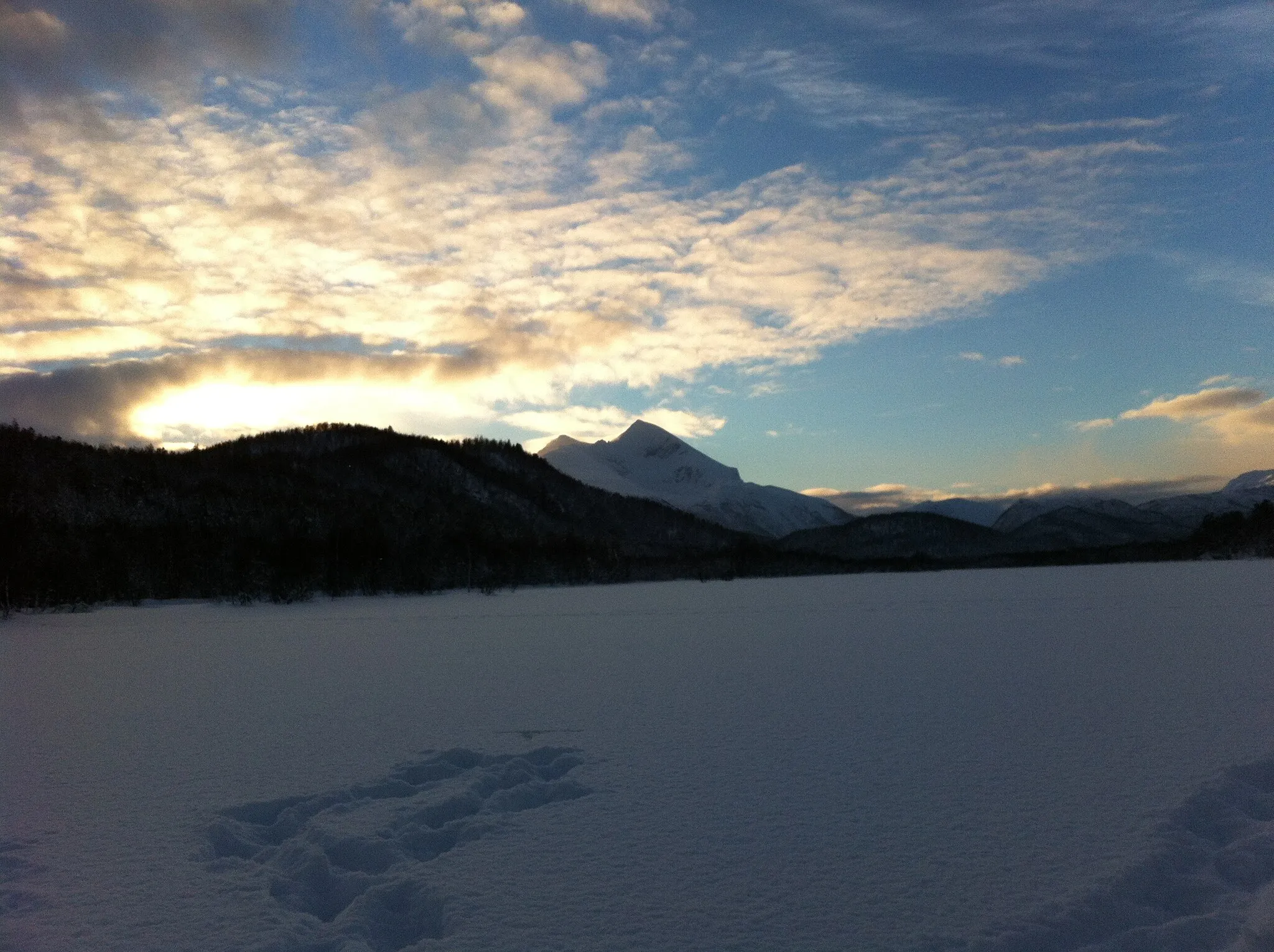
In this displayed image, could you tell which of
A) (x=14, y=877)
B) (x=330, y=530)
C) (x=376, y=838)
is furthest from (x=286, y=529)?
(x=376, y=838)

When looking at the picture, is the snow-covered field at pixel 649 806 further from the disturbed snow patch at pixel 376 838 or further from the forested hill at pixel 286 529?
the forested hill at pixel 286 529

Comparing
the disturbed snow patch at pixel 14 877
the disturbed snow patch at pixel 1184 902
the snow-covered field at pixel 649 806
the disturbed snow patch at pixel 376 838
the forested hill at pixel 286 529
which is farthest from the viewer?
the forested hill at pixel 286 529

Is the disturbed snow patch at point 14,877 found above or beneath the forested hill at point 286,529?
beneath

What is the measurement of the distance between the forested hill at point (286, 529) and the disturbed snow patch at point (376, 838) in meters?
41.4

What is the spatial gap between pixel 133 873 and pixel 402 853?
1875 mm

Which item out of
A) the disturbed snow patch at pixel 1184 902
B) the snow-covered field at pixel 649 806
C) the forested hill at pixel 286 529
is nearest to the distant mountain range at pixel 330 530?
the forested hill at pixel 286 529

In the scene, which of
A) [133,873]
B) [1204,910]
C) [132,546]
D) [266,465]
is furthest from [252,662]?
[266,465]

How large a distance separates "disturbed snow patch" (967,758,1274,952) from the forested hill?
47226 millimetres

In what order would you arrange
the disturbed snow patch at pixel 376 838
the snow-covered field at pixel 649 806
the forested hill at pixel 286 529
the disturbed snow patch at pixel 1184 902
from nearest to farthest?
1. the disturbed snow patch at pixel 1184 902
2. the snow-covered field at pixel 649 806
3. the disturbed snow patch at pixel 376 838
4. the forested hill at pixel 286 529

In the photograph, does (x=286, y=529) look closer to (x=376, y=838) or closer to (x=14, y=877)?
(x=14, y=877)

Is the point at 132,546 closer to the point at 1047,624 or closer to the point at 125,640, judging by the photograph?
the point at 125,640

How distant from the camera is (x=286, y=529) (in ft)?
250

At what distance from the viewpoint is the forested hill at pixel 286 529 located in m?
54.7

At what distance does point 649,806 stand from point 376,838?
2366 mm
